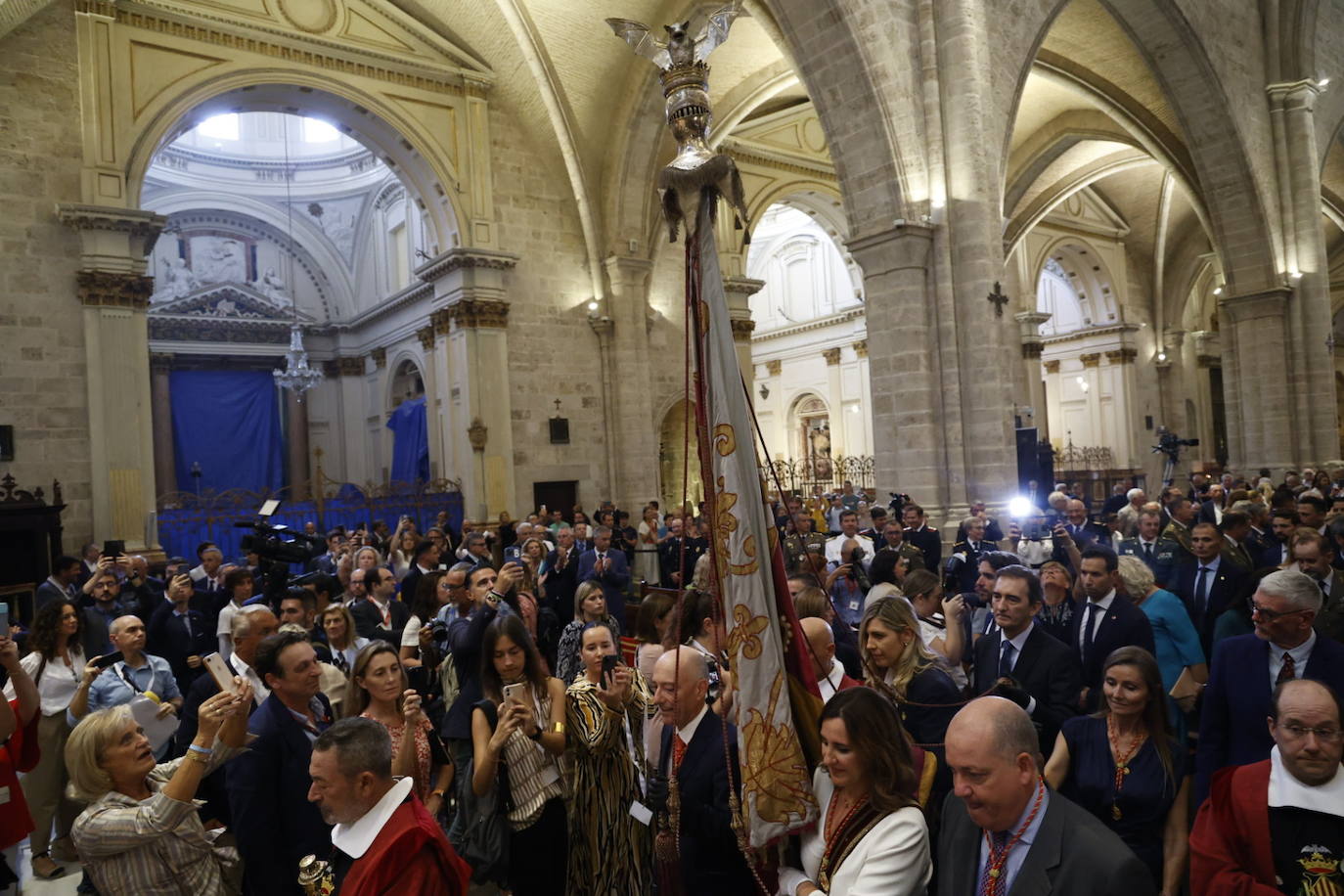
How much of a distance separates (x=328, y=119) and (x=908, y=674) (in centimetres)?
1562

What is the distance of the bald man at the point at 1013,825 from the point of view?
2.00m

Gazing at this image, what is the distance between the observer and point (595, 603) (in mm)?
5242

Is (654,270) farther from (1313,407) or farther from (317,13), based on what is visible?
(1313,407)

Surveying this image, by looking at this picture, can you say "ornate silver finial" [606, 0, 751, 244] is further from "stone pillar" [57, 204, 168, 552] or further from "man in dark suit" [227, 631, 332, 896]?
"stone pillar" [57, 204, 168, 552]

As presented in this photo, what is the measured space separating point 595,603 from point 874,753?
120 inches

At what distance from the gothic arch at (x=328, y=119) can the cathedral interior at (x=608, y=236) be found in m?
0.06

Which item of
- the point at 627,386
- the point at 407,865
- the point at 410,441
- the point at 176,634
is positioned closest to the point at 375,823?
the point at 407,865

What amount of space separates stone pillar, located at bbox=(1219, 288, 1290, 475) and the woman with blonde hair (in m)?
16.6

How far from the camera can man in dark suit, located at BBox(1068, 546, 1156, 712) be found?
13.1 feet

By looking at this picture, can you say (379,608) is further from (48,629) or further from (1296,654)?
(1296,654)

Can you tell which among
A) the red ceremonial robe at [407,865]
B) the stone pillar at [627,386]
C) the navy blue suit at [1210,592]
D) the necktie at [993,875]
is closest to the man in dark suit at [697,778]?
the red ceremonial robe at [407,865]

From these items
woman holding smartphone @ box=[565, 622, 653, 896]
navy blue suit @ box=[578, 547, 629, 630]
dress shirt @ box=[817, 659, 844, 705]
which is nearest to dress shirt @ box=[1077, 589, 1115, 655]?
dress shirt @ box=[817, 659, 844, 705]

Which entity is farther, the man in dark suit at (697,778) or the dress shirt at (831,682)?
the dress shirt at (831,682)

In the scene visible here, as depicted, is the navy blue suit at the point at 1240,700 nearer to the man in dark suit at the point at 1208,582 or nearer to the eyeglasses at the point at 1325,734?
the eyeglasses at the point at 1325,734
